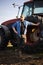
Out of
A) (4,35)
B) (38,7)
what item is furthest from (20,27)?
(38,7)

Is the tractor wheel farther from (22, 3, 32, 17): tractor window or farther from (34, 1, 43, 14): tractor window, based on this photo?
(34, 1, 43, 14): tractor window

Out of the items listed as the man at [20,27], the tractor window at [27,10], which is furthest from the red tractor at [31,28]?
the man at [20,27]

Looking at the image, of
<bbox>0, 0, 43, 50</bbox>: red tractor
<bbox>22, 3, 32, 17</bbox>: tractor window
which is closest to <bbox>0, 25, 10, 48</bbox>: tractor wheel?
<bbox>0, 0, 43, 50</bbox>: red tractor

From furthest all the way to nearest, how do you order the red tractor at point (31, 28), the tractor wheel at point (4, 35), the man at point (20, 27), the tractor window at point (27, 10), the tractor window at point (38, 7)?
the tractor window at point (27, 10) → the tractor wheel at point (4, 35) → the tractor window at point (38, 7) → the man at point (20, 27) → the red tractor at point (31, 28)

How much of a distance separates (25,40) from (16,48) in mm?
1140

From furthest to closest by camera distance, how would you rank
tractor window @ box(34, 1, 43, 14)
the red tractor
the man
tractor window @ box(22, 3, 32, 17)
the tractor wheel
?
1. tractor window @ box(22, 3, 32, 17)
2. the tractor wheel
3. tractor window @ box(34, 1, 43, 14)
4. the man
5. the red tractor

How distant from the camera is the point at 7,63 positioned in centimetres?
664

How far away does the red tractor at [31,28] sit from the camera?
835cm

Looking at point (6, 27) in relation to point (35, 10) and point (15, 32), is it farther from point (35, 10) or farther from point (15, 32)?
point (35, 10)

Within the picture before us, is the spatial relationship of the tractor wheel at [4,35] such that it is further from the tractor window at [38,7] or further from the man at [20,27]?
the tractor window at [38,7]

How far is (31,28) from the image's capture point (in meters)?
8.58

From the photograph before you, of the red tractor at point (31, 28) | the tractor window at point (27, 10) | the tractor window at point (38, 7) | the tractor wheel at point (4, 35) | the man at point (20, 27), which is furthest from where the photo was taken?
the tractor window at point (27, 10)

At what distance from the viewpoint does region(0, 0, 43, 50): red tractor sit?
835 cm

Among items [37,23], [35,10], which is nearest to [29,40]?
[37,23]
